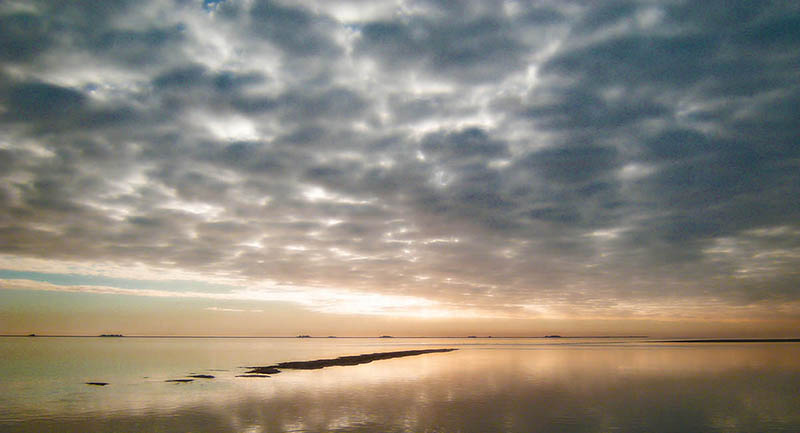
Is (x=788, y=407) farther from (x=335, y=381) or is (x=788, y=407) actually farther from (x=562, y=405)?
(x=335, y=381)

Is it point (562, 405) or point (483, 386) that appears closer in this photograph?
point (562, 405)

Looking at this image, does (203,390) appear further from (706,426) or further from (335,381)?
(706,426)

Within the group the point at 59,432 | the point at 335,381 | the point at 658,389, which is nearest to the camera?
the point at 59,432

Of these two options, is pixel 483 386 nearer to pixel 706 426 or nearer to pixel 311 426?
pixel 706 426

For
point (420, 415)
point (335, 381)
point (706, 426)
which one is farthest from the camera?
point (335, 381)

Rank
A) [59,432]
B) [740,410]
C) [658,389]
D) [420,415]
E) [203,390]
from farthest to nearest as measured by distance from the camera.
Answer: [658,389] → [203,390] → [740,410] → [420,415] → [59,432]

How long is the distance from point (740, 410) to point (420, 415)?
77.0 feet

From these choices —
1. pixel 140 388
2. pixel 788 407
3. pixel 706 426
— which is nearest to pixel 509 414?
pixel 706 426

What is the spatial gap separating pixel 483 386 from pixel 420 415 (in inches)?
736

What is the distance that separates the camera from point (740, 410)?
3466 cm

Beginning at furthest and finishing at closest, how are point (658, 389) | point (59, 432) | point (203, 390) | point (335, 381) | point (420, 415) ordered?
1. point (335, 381)
2. point (658, 389)
3. point (203, 390)
4. point (420, 415)
5. point (59, 432)

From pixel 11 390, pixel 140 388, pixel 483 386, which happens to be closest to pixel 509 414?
pixel 483 386

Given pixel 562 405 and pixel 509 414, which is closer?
pixel 509 414

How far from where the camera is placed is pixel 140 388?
44969 millimetres
